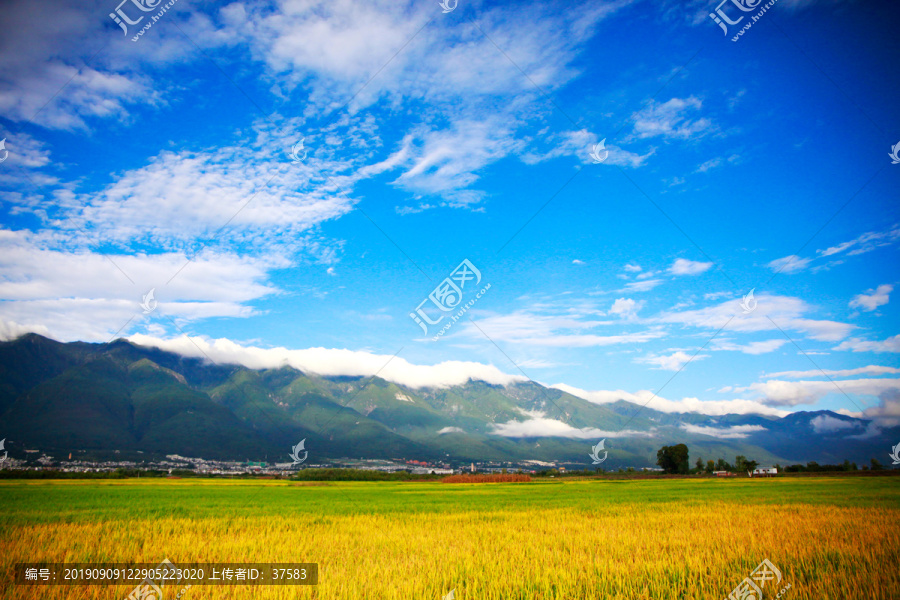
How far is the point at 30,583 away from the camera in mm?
7000

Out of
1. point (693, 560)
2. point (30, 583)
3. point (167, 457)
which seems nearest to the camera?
point (30, 583)

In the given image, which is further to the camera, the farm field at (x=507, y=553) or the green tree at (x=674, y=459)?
the green tree at (x=674, y=459)

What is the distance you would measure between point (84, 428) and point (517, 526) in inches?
10143

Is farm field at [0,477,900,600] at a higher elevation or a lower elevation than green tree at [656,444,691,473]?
higher

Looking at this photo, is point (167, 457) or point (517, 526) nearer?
point (517, 526)

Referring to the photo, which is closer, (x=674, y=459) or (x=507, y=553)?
(x=507, y=553)

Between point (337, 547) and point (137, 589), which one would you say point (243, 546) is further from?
point (137, 589)

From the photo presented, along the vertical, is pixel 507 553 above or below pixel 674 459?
above

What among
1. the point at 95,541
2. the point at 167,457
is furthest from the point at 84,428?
the point at 95,541

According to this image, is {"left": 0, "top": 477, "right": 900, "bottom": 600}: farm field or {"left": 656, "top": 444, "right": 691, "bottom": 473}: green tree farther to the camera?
{"left": 656, "top": 444, "right": 691, "bottom": 473}: green tree

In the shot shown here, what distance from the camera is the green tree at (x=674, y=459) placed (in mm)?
110562

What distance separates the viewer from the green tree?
363ft

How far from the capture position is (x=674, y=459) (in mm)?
110688

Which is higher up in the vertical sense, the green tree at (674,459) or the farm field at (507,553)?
the farm field at (507,553)
